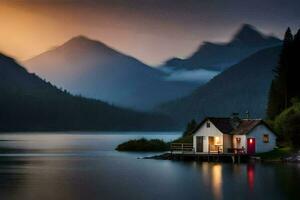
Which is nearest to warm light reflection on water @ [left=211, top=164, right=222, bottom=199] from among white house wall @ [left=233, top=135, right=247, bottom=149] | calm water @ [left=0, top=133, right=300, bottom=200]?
calm water @ [left=0, top=133, right=300, bottom=200]

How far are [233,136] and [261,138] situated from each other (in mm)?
4325

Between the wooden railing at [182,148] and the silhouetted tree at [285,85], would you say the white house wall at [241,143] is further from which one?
the silhouetted tree at [285,85]

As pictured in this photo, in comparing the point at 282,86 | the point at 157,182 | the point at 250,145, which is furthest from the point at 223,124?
the point at 157,182

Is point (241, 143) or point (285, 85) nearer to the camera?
point (241, 143)

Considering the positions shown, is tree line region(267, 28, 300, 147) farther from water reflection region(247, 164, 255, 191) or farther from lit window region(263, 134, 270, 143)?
water reflection region(247, 164, 255, 191)

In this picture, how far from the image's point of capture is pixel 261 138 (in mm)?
103812

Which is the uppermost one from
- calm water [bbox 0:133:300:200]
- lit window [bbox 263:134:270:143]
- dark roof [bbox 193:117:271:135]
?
dark roof [bbox 193:117:271:135]

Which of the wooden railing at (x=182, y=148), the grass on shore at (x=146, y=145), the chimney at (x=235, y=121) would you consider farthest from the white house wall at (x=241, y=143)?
the grass on shore at (x=146, y=145)

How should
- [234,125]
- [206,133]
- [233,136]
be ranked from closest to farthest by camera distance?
1. [233,136]
2. [234,125]
3. [206,133]

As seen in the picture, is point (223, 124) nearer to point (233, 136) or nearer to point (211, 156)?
point (233, 136)

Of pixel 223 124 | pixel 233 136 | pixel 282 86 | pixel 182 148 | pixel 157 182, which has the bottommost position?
pixel 157 182

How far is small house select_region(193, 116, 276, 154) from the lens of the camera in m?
103

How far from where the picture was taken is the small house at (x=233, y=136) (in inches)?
4067

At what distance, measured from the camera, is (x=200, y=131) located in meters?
108
